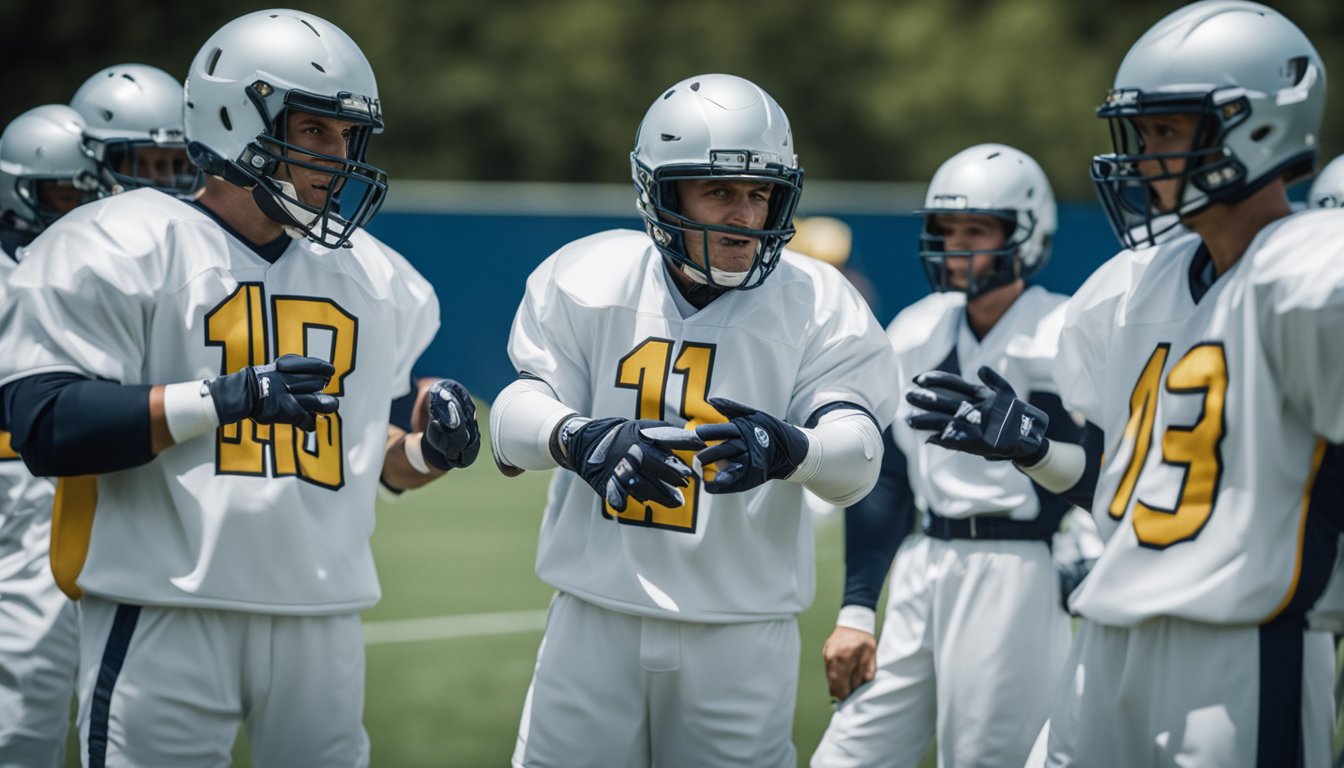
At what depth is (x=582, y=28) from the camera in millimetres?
25500

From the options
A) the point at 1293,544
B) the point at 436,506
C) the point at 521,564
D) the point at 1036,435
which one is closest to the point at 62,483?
the point at 1036,435

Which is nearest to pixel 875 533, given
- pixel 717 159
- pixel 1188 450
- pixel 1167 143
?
pixel 717 159

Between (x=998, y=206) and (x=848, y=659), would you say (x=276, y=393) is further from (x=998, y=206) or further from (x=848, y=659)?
(x=998, y=206)

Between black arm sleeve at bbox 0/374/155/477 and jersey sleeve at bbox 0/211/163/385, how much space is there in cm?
4

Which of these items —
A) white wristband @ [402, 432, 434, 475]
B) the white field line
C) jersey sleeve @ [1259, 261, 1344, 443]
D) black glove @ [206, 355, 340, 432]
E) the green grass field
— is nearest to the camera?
jersey sleeve @ [1259, 261, 1344, 443]

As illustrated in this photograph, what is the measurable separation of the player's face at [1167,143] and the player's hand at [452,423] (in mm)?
1529

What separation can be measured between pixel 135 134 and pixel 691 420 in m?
2.69

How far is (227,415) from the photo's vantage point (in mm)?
3041

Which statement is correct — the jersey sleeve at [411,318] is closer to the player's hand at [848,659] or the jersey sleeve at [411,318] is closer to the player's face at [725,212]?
the player's face at [725,212]

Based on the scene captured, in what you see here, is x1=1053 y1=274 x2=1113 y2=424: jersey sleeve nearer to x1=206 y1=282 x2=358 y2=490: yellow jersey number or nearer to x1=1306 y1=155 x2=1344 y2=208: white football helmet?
x1=206 y1=282 x2=358 y2=490: yellow jersey number

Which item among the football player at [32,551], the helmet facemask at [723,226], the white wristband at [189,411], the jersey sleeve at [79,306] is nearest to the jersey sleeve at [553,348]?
the helmet facemask at [723,226]

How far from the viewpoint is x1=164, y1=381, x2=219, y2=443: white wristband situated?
9.99 ft

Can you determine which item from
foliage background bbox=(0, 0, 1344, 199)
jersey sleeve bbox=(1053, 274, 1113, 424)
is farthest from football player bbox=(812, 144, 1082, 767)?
foliage background bbox=(0, 0, 1344, 199)

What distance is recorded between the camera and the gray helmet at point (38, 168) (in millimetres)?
4953
